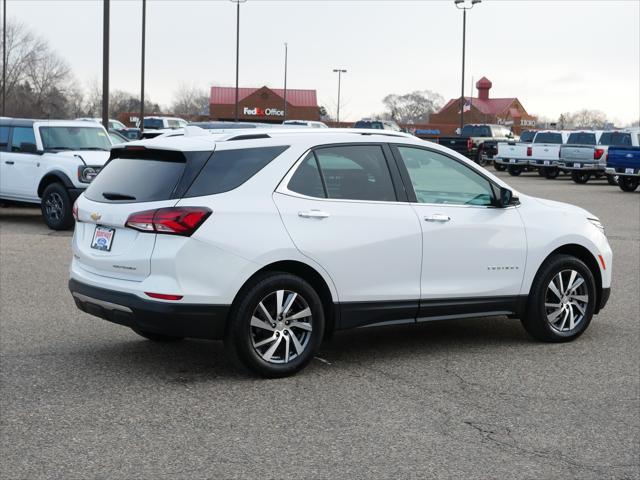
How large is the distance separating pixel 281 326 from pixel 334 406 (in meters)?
0.81

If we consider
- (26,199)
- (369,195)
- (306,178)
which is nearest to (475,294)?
(369,195)

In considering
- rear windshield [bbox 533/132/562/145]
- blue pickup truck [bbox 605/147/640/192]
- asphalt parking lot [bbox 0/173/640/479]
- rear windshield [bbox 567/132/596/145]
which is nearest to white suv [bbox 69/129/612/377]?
asphalt parking lot [bbox 0/173/640/479]

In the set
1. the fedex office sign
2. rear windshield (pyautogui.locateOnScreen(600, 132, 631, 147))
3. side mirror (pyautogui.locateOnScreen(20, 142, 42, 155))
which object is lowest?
side mirror (pyautogui.locateOnScreen(20, 142, 42, 155))

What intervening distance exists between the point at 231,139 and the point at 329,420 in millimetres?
2123

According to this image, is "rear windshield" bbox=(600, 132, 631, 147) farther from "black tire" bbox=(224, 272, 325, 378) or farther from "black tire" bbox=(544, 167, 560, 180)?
"black tire" bbox=(224, 272, 325, 378)

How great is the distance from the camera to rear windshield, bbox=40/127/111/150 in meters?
17.8

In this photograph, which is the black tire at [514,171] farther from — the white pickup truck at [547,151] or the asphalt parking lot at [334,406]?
the asphalt parking lot at [334,406]

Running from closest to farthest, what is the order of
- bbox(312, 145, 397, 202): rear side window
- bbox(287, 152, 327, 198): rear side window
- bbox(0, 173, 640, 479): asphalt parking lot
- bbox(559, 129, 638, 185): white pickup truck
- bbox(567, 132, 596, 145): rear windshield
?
1. bbox(0, 173, 640, 479): asphalt parking lot
2. bbox(287, 152, 327, 198): rear side window
3. bbox(312, 145, 397, 202): rear side window
4. bbox(559, 129, 638, 185): white pickup truck
5. bbox(567, 132, 596, 145): rear windshield

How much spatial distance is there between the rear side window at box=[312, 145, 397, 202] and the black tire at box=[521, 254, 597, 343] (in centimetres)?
152

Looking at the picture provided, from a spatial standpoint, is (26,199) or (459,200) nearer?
(459,200)

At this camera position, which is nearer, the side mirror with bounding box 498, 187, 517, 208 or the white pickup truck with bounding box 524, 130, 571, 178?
the side mirror with bounding box 498, 187, 517, 208

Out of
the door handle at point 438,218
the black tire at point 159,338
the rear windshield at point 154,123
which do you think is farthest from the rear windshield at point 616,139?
the black tire at point 159,338

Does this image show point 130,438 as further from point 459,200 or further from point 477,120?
point 477,120

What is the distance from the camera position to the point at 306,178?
6.96 meters
